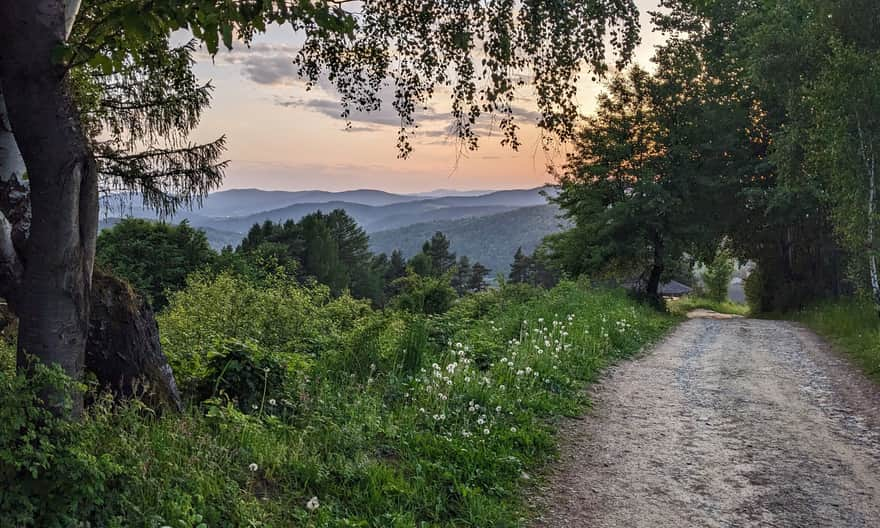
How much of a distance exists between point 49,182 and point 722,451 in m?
6.51

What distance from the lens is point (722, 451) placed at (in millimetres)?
6328

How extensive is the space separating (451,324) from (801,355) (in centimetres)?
750

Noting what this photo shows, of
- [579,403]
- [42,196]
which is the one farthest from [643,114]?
[42,196]

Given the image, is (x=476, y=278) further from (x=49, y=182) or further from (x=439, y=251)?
(x=49, y=182)

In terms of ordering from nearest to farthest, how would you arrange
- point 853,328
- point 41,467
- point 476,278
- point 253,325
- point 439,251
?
point 41,467 → point 253,325 → point 853,328 → point 439,251 → point 476,278

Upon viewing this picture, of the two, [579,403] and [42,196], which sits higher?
[42,196]

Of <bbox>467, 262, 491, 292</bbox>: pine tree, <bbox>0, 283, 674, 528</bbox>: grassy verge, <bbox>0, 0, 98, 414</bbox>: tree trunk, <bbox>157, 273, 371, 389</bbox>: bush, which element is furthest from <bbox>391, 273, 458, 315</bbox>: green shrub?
<bbox>467, 262, 491, 292</bbox>: pine tree

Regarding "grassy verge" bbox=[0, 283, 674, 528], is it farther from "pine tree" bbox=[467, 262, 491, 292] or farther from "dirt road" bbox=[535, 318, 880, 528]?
"pine tree" bbox=[467, 262, 491, 292]

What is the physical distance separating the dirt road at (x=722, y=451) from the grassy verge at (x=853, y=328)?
1.91 ft

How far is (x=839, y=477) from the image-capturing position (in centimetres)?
563

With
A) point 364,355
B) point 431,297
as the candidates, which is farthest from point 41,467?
→ point 431,297

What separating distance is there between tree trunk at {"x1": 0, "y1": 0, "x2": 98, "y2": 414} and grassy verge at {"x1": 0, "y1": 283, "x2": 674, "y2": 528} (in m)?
0.41

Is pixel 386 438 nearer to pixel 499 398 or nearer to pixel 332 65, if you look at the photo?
pixel 499 398

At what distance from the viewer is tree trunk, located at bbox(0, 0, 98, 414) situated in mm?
3256
